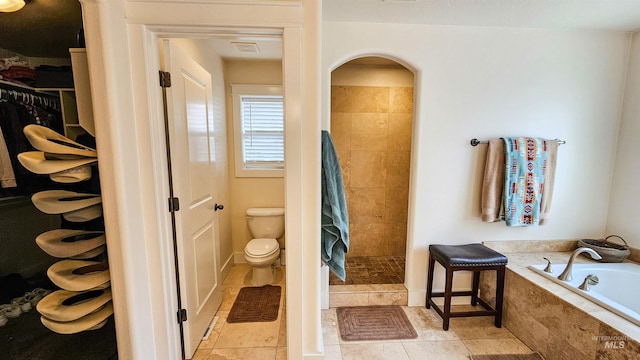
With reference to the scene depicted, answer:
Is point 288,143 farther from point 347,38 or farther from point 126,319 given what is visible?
point 126,319

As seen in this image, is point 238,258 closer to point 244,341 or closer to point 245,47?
point 244,341

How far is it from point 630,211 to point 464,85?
181 centimetres

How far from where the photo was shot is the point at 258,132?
282cm

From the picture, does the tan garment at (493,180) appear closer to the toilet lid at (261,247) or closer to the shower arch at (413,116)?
the shower arch at (413,116)

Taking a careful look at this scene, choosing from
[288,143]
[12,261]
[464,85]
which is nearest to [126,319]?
[12,261]

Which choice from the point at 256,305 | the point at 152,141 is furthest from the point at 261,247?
the point at 152,141

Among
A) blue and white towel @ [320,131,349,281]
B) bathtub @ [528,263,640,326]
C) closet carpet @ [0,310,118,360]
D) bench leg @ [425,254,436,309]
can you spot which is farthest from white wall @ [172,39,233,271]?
bathtub @ [528,263,640,326]

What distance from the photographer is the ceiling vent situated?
2213mm

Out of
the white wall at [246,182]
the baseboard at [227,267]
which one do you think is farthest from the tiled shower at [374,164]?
the baseboard at [227,267]

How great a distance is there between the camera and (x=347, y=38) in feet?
6.29

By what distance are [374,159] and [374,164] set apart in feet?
0.20

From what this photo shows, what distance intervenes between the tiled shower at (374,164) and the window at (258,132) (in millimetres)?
666

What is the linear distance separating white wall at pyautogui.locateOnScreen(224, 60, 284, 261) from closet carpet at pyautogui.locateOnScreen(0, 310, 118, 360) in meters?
1.46

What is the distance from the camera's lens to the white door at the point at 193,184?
147 centimetres
